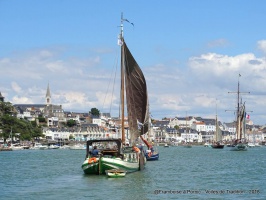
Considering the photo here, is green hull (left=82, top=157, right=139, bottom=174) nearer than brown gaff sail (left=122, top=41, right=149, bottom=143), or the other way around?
green hull (left=82, top=157, right=139, bottom=174)

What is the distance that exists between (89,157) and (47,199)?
48.2 feet

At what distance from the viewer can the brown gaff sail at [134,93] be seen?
6222cm

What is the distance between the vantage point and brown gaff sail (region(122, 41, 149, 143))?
6222 cm

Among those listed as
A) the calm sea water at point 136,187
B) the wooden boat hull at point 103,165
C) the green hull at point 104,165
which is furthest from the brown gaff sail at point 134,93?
the green hull at point 104,165

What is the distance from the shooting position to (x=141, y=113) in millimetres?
64625

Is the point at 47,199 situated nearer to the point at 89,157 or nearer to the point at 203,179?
the point at 89,157

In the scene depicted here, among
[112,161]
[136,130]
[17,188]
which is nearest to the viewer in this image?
[17,188]

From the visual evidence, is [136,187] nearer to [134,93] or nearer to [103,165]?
[103,165]

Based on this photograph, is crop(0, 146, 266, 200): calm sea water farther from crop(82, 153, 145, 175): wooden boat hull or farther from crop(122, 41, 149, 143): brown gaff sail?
crop(122, 41, 149, 143): brown gaff sail

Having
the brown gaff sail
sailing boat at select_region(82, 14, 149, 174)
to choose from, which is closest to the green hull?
sailing boat at select_region(82, 14, 149, 174)

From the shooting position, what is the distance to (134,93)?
207ft

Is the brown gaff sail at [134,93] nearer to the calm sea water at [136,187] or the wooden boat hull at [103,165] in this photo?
the calm sea water at [136,187]

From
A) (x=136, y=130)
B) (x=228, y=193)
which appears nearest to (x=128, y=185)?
(x=228, y=193)

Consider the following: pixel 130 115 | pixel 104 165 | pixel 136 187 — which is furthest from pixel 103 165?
pixel 130 115
